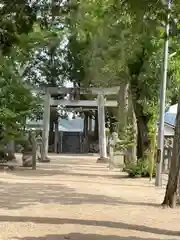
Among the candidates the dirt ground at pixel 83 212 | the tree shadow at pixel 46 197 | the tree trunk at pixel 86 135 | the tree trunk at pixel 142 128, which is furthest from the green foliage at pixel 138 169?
the tree trunk at pixel 86 135

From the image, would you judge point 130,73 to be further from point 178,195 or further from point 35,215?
point 35,215

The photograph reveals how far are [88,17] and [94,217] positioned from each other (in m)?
3.49

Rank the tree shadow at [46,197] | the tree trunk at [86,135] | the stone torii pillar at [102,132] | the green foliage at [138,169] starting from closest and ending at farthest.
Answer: the tree shadow at [46,197] < the green foliage at [138,169] < the stone torii pillar at [102,132] < the tree trunk at [86,135]

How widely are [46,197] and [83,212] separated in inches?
104

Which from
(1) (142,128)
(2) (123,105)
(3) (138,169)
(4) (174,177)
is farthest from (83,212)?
(2) (123,105)

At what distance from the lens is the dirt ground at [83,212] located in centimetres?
838

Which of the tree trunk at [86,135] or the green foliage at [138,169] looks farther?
the tree trunk at [86,135]

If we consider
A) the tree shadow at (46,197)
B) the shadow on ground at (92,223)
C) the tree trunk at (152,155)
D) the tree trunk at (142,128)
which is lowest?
the shadow on ground at (92,223)

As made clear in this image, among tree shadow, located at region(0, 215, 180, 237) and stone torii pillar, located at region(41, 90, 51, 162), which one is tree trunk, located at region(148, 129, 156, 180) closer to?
tree shadow, located at region(0, 215, 180, 237)

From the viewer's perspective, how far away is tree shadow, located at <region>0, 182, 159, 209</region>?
39.7ft

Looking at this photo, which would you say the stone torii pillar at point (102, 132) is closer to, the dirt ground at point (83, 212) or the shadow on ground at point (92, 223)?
the dirt ground at point (83, 212)

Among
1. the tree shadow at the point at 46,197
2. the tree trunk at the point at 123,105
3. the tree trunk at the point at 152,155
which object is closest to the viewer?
the tree shadow at the point at 46,197

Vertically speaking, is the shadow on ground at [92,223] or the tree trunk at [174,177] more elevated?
the tree trunk at [174,177]

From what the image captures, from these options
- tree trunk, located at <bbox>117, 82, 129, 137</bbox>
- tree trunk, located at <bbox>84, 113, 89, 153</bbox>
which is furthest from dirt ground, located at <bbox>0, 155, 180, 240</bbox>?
tree trunk, located at <bbox>84, 113, 89, 153</bbox>
